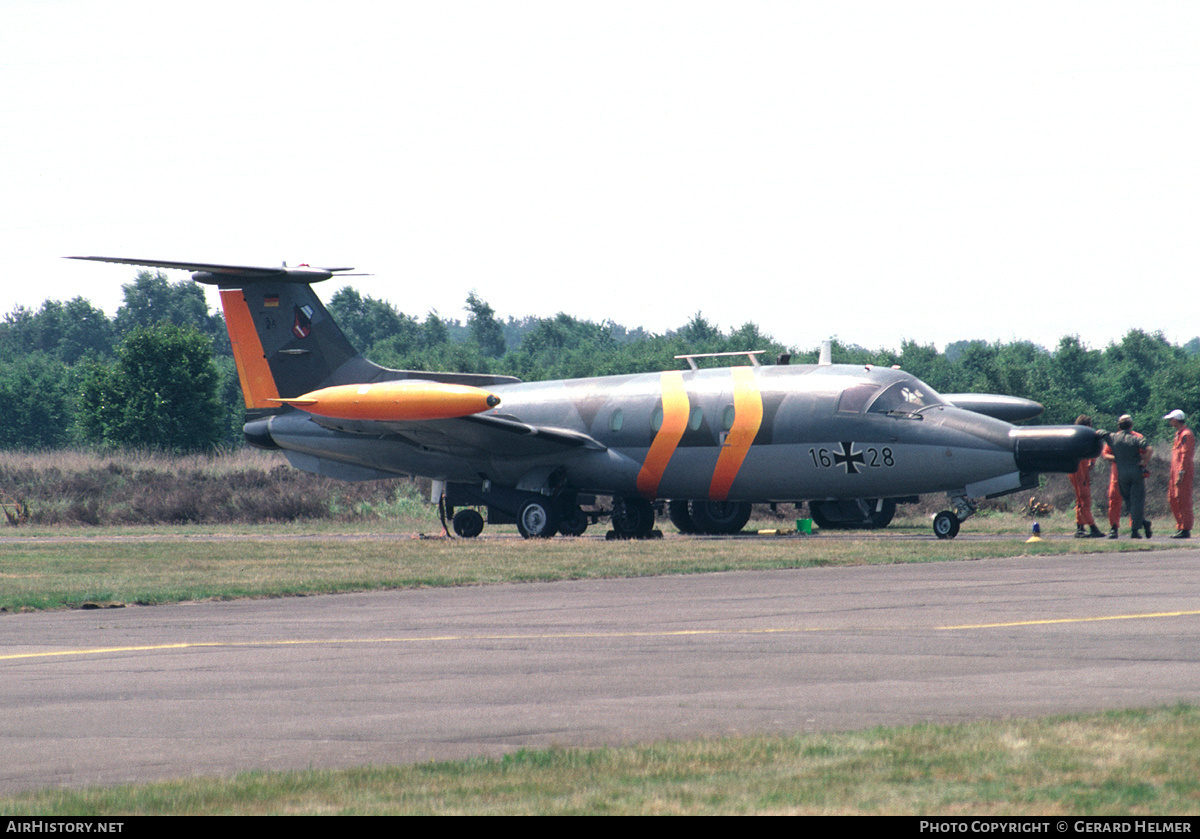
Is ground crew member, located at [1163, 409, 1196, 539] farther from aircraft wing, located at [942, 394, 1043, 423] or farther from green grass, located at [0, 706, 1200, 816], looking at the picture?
green grass, located at [0, 706, 1200, 816]

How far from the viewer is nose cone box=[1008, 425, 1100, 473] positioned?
2289 centimetres

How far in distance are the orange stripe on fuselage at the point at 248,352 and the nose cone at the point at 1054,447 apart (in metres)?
15.3

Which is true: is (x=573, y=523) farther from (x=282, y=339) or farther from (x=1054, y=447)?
(x=1054, y=447)

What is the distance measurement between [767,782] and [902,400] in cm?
1990

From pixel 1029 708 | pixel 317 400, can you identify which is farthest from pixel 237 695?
pixel 317 400

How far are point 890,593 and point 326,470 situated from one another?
17848mm

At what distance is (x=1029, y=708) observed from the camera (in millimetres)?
7535

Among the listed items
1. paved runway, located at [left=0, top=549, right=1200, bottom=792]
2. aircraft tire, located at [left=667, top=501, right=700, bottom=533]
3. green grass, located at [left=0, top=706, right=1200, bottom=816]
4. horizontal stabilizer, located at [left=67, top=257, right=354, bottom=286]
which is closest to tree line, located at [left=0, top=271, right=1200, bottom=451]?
aircraft tire, located at [left=667, top=501, right=700, bottom=533]

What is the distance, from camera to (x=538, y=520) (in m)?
27.9

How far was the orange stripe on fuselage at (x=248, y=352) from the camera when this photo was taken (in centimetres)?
2972

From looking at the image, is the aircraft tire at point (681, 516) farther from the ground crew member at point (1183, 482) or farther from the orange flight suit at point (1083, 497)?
the ground crew member at point (1183, 482)

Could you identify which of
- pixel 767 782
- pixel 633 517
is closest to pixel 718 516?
pixel 633 517

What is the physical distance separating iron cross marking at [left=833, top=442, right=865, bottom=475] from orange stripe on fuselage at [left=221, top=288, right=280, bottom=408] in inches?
480

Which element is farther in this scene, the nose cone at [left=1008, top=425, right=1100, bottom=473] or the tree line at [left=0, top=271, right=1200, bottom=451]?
the tree line at [left=0, top=271, right=1200, bottom=451]
